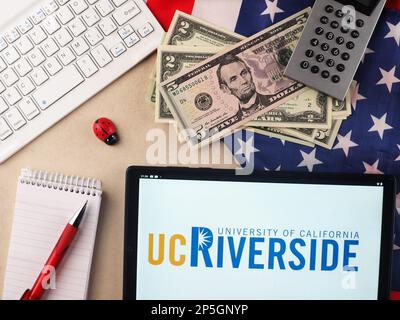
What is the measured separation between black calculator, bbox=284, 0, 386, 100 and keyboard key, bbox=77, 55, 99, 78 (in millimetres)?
294

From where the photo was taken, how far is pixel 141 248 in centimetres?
76

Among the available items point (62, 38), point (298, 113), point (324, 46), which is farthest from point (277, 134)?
point (62, 38)

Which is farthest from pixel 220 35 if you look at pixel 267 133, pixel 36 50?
pixel 36 50

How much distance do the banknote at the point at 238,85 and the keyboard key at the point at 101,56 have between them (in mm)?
97

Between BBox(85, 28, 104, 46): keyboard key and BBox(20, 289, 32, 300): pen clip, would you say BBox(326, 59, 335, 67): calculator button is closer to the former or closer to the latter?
BBox(85, 28, 104, 46): keyboard key

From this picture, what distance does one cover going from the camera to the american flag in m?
0.82

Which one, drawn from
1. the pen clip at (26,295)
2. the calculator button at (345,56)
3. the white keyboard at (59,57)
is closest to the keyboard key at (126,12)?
the white keyboard at (59,57)

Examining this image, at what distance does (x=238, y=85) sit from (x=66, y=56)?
27 cm

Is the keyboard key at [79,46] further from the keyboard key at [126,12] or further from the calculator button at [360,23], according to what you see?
the calculator button at [360,23]

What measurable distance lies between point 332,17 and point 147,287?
479 mm

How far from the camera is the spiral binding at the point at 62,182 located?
2.73ft
